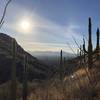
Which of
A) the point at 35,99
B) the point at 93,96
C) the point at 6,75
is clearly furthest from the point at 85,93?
the point at 6,75

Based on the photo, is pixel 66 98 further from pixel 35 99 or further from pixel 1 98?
pixel 1 98

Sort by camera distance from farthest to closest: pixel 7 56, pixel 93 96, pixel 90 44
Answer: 1. pixel 7 56
2. pixel 90 44
3. pixel 93 96

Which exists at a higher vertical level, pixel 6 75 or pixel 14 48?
pixel 14 48

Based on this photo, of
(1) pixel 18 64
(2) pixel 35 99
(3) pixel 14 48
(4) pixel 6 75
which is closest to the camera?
(2) pixel 35 99

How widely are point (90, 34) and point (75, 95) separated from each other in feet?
39.4

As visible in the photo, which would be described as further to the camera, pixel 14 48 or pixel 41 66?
pixel 41 66

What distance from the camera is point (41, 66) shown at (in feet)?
209

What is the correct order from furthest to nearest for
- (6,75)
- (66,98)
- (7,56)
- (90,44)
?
(7,56), (6,75), (90,44), (66,98)

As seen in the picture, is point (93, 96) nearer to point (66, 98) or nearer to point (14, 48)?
point (66, 98)

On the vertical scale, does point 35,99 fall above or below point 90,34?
below

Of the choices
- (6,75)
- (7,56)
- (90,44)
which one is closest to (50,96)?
(90,44)

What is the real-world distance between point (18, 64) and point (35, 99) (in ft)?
139

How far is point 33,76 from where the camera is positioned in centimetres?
5244

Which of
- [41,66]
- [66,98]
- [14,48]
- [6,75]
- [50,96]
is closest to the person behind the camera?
[66,98]
